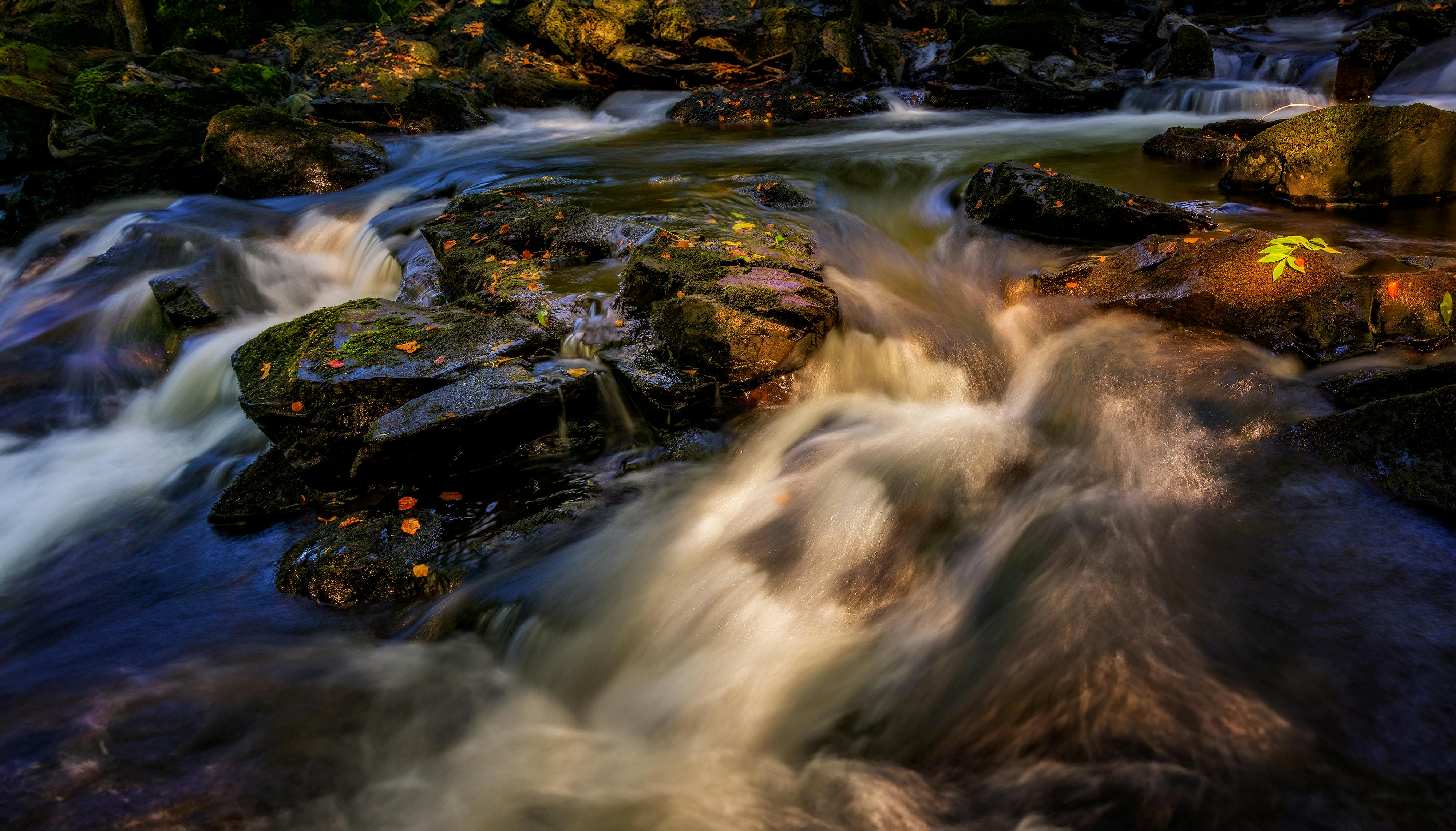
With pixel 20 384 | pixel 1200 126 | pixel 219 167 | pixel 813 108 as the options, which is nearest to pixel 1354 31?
pixel 1200 126

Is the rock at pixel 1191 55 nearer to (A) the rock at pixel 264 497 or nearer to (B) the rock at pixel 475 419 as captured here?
(B) the rock at pixel 475 419

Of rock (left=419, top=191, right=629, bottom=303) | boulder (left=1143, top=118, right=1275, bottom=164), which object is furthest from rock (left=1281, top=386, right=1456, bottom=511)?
boulder (left=1143, top=118, right=1275, bottom=164)

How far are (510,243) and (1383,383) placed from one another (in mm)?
6229

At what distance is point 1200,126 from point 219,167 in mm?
12824

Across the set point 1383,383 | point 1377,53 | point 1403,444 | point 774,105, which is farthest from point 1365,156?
point 774,105

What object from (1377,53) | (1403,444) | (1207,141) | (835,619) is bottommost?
(835,619)

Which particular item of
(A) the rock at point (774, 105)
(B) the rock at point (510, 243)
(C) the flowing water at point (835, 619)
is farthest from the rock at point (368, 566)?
(A) the rock at point (774, 105)

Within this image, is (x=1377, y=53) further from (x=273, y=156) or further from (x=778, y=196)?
(x=273, y=156)

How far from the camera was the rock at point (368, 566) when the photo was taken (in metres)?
3.81

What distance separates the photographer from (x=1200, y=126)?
8.81m

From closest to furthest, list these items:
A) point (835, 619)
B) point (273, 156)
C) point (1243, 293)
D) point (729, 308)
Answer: point (835, 619)
point (1243, 293)
point (729, 308)
point (273, 156)

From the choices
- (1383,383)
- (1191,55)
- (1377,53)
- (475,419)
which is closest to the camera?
(1383,383)

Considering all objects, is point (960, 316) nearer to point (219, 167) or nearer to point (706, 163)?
point (706, 163)

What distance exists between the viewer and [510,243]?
6383mm
